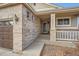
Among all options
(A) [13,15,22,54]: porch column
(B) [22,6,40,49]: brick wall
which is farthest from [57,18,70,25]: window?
(A) [13,15,22,54]: porch column

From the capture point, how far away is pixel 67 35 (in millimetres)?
5266

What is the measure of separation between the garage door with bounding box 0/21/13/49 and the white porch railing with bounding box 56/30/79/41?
7.66 ft

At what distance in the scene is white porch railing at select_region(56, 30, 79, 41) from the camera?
203 inches

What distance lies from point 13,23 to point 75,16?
335 cm

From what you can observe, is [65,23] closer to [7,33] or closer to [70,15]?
[70,15]

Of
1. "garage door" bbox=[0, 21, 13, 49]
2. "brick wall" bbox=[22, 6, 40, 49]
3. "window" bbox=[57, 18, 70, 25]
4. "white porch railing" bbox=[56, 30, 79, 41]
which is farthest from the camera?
"window" bbox=[57, 18, 70, 25]

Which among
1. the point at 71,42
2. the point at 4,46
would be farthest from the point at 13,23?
the point at 71,42

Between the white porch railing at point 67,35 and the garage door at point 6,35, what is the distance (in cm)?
233

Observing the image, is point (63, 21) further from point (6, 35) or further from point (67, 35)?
point (6, 35)

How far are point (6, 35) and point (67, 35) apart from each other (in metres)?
2.79

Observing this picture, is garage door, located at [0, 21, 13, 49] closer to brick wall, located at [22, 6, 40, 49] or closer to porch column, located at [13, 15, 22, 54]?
porch column, located at [13, 15, 22, 54]

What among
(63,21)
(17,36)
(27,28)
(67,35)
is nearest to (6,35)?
(17,36)

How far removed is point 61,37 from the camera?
5367mm

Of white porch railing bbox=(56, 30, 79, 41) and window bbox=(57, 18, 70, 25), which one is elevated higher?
window bbox=(57, 18, 70, 25)
